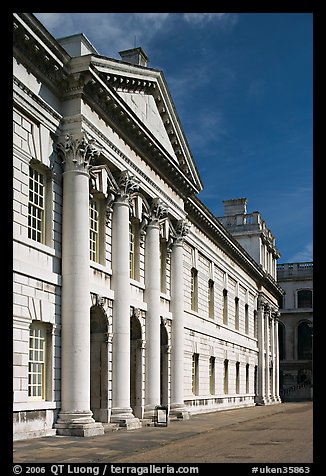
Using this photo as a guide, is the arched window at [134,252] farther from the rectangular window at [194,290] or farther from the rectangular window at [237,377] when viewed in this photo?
the rectangular window at [237,377]

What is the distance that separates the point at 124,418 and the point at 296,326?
61020 mm

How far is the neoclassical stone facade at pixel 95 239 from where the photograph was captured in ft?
63.2

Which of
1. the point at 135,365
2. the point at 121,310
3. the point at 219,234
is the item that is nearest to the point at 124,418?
the point at 121,310

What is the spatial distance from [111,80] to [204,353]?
18.3m

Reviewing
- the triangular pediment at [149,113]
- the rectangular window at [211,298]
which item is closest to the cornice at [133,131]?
the triangular pediment at [149,113]

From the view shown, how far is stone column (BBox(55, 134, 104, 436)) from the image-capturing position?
20.3 m

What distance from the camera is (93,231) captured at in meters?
23.6

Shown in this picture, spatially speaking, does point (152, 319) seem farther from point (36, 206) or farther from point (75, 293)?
point (36, 206)

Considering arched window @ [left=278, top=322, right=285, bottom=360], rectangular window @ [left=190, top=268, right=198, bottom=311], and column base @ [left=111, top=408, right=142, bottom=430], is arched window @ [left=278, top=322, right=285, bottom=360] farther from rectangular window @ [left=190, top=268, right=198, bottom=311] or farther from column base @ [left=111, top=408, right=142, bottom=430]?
column base @ [left=111, top=408, right=142, bottom=430]

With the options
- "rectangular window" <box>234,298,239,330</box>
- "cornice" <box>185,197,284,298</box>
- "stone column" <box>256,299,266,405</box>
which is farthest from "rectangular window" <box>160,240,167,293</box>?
"stone column" <box>256,299,266,405</box>

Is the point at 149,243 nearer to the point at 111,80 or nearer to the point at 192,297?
the point at 111,80

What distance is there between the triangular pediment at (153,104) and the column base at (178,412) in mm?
9915

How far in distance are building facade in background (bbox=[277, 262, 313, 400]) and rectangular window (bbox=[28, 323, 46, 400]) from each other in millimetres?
60527

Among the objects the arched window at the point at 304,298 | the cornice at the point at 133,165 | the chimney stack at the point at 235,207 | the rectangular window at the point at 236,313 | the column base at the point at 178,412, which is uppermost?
the chimney stack at the point at 235,207
